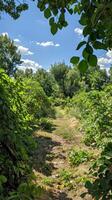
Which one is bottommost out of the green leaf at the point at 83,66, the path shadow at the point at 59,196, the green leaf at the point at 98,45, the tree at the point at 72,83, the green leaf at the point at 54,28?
the green leaf at the point at 83,66

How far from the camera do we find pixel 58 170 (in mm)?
10133

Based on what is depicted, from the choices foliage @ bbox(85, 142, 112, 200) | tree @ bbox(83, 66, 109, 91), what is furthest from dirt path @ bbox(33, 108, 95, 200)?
tree @ bbox(83, 66, 109, 91)

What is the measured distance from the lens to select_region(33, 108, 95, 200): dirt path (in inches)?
321

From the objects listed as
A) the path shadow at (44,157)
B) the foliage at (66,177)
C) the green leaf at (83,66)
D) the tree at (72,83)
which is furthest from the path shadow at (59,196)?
the tree at (72,83)

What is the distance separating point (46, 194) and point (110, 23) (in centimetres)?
653

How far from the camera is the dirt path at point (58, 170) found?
321 inches

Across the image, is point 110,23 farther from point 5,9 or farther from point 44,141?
point 44,141

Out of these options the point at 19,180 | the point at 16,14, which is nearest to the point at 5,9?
the point at 16,14

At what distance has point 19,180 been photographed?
3496 millimetres

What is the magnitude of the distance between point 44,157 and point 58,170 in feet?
4.23

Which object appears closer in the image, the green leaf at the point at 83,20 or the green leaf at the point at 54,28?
the green leaf at the point at 83,20

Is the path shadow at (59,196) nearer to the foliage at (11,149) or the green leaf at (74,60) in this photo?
the foliage at (11,149)

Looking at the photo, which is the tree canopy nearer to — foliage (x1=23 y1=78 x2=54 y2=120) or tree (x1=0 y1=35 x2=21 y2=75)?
foliage (x1=23 y1=78 x2=54 y2=120)

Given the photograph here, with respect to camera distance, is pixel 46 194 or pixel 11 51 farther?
pixel 11 51
